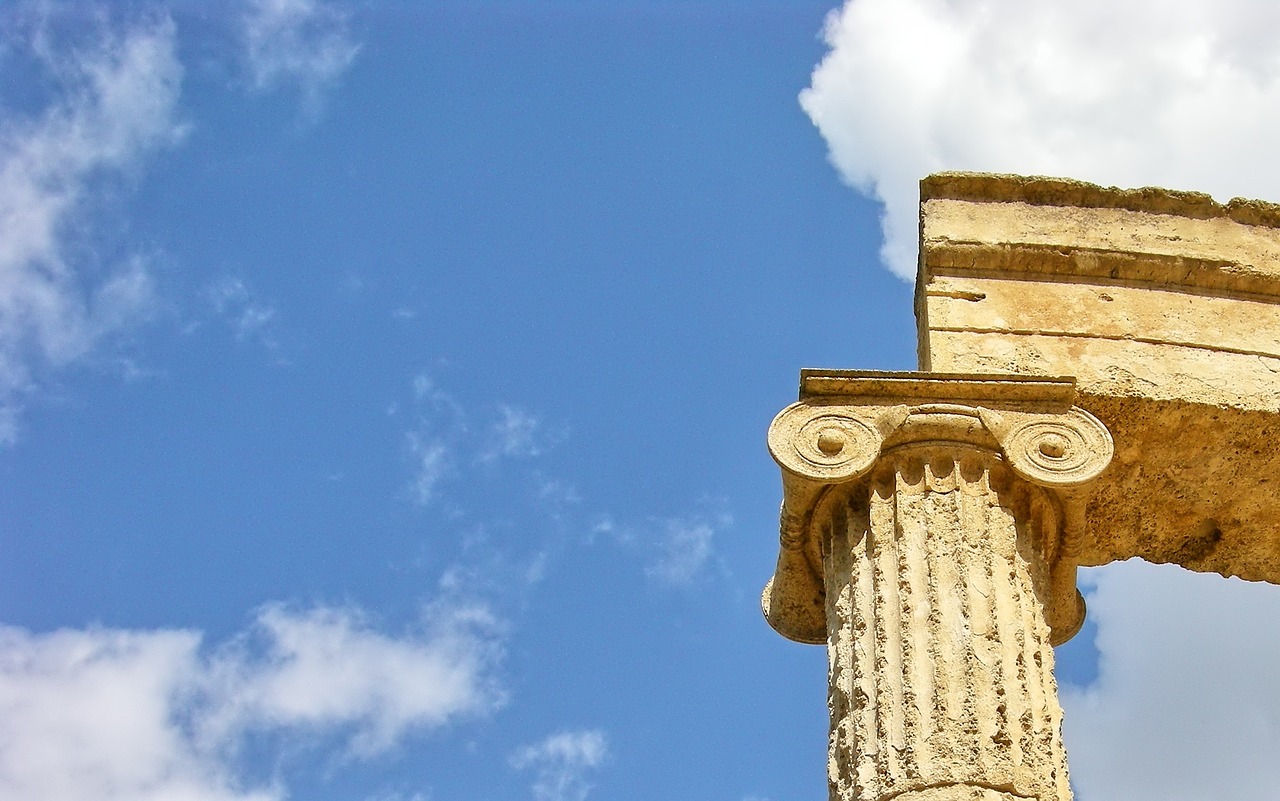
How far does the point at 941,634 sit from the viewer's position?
936 centimetres

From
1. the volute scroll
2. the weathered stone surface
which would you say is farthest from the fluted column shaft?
the weathered stone surface

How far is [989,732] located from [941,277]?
4.07 m

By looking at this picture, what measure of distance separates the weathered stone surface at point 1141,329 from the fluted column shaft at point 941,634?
1282mm

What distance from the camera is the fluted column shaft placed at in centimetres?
882

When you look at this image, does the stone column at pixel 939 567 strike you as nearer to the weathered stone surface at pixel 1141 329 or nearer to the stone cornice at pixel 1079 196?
the weathered stone surface at pixel 1141 329

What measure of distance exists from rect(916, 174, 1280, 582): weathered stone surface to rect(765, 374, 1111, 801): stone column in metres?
0.87

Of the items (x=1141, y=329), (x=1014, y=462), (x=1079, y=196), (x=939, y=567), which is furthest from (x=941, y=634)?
(x=1079, y=196)

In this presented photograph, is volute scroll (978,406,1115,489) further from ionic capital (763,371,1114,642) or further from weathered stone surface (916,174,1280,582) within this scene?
weathered stone surface (916,174,1280,582)

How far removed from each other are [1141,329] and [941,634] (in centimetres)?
352

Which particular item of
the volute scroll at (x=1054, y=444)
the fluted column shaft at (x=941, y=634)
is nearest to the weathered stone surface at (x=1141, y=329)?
the volute scroll at (x=1054, y=444)

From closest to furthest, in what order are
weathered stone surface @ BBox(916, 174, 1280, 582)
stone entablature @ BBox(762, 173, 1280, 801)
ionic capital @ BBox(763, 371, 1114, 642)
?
stone entablature @ BBox(762, 173, 1280, 801), ionic capital @ BBox(763, 371, 1114, 642), weathered stone surface @ BBox(916, 174, 1280, 582)

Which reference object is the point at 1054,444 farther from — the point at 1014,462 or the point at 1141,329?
the point at 1141,329

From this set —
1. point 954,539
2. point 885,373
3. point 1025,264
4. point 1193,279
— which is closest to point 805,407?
point 885,373

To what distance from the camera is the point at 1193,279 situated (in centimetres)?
1205
